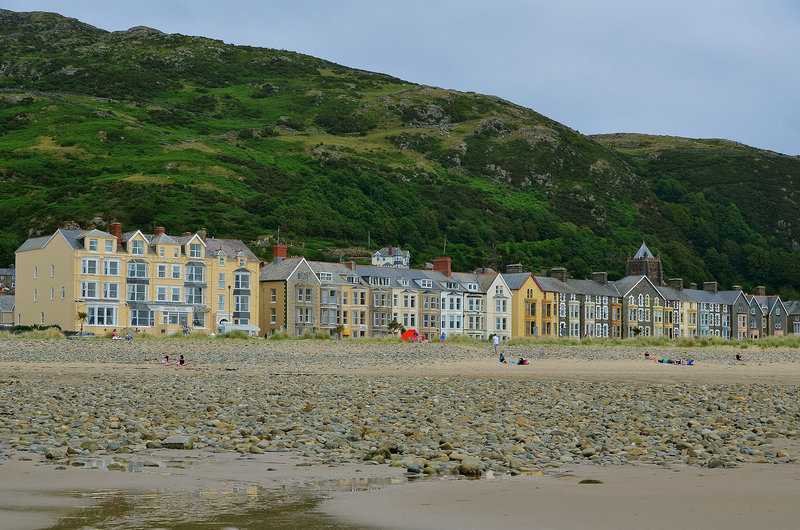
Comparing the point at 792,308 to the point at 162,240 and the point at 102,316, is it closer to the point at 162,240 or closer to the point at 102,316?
the point at 162,240

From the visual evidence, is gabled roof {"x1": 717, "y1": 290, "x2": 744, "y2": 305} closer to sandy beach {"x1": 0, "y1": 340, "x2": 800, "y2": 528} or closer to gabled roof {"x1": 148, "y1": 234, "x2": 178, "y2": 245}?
gabled roof {"x1": 148, "y1": 234, "x2": 178, "y2": 245}

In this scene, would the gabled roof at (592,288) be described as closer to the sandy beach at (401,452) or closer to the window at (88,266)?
the window at (88,266)

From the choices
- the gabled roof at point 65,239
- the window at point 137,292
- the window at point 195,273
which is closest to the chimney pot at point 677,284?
the window at point 195,273

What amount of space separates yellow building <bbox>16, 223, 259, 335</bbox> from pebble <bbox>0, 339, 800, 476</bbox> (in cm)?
4506

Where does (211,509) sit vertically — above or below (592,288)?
below

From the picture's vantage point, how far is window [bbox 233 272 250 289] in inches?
3231

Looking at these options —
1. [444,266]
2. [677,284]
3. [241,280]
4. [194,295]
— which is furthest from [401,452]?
[677,284]

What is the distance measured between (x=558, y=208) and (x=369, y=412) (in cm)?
17980

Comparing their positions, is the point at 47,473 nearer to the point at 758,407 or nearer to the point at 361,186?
the point at 758,407

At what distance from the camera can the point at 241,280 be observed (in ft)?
270

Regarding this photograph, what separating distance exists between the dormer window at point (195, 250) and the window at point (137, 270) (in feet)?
14.0

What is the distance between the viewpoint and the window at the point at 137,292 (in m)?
75.8

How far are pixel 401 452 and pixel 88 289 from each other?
64.7 m

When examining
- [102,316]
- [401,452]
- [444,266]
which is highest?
[444,266]
